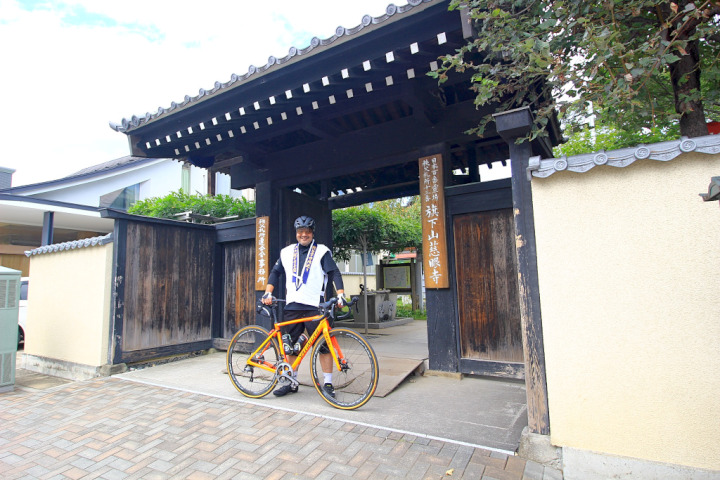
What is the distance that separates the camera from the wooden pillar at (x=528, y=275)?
2471mm

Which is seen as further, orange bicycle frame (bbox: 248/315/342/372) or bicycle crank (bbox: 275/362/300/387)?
bicycle crank (bbox: 275/362/300/387)

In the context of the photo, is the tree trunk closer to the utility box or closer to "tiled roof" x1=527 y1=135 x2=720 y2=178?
"tiled roof" x1=527 y1=135 x2=720 y2=178

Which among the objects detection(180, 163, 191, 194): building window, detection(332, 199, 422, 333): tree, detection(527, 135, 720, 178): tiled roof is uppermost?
detection(180, 163, 191, 194): building window

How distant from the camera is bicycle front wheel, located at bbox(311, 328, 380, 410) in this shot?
10.6 feet

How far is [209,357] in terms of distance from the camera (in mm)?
5898

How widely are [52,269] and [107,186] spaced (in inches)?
356

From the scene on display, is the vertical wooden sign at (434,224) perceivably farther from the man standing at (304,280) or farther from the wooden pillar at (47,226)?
the wooden pillar at (47,226)

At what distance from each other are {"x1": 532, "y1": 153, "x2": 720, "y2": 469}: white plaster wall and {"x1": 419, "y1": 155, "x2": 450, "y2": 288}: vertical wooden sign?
71.2 inches

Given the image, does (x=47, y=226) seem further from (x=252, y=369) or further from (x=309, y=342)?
(x=309, y=342)

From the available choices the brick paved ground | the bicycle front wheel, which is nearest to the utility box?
the brick paved ground

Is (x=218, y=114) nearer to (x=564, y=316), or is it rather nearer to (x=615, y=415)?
(x=564, y=316)

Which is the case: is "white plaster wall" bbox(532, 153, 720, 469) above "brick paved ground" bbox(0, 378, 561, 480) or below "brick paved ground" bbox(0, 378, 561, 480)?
above

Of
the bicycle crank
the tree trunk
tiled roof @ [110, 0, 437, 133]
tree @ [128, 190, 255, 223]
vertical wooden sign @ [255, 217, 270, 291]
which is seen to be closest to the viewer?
the tree trunk

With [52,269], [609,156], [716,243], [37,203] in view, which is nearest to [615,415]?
[716,243]
